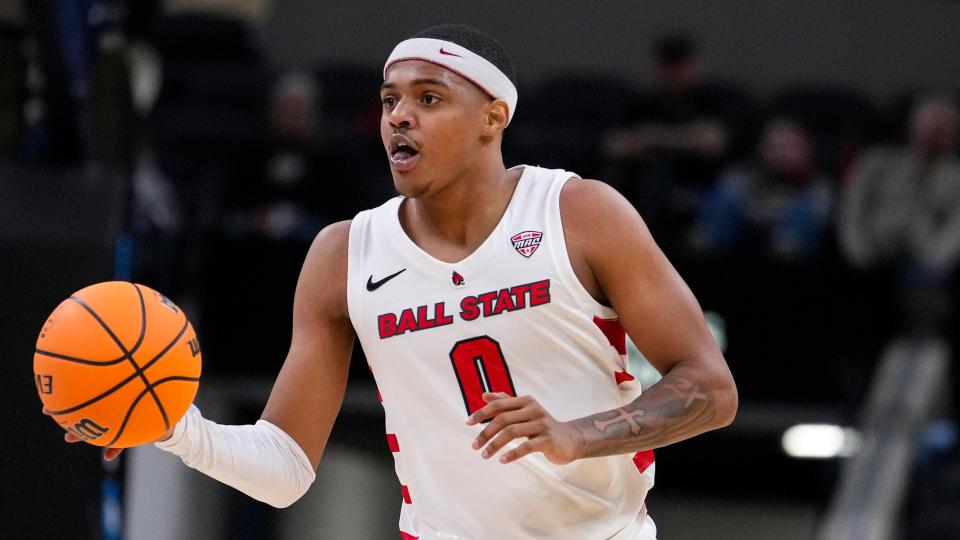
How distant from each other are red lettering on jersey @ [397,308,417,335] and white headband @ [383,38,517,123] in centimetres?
72

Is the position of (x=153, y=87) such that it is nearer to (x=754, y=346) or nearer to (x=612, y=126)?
(x=612, y=126)

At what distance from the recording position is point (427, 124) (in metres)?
4.32

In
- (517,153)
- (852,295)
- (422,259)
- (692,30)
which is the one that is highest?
(692,30)

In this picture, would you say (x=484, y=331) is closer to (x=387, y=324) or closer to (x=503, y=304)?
(x=503, y=304)

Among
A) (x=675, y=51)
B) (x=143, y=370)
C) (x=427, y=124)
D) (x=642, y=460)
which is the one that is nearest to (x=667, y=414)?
(x=642, y=460)

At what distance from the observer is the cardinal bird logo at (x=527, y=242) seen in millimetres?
4336

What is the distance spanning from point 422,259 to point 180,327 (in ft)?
2.51

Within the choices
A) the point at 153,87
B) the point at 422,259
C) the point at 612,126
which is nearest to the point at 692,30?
the point at 612,126

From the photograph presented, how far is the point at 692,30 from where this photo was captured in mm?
14070

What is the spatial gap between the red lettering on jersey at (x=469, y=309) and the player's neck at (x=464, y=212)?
0.18 m

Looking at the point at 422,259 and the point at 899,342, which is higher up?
the point at 899,342

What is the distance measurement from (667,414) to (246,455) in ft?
4.08

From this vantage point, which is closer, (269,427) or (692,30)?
(269,427)

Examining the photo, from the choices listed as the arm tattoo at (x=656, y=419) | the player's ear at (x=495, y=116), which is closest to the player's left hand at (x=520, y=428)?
the arm tattoo at (x=656, y=419)
